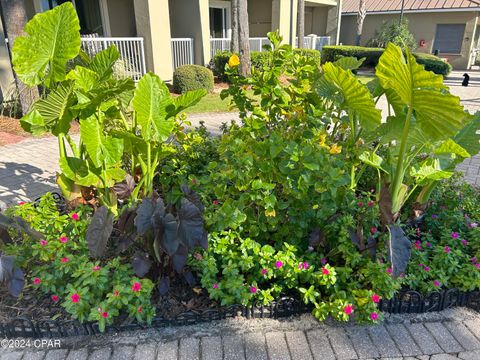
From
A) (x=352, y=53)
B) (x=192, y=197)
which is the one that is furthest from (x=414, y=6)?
(x=192, y=197)

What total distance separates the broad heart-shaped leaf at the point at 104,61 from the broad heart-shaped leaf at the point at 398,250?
238 cm

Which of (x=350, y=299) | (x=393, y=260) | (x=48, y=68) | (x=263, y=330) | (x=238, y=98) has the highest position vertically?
(x=48, y=68)

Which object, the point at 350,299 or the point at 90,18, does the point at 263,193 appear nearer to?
the point at 350,299

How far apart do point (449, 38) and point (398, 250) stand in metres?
24.5

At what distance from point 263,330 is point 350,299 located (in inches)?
22.2

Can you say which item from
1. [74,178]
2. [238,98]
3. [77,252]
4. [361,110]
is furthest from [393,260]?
[74,178]

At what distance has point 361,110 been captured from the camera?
99.7 inches

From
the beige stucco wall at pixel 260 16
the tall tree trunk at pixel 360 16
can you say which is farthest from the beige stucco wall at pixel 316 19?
the beige stucco wall at pixel 260 16

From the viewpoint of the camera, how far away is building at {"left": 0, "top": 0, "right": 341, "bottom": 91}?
417 inches

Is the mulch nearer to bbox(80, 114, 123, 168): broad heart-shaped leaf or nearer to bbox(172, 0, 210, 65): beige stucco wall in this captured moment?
bbox(80, 114, 123, 168): broad heart-shaped leaf

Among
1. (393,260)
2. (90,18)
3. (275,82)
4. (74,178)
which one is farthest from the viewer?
(90,18)

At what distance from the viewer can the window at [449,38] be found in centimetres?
2141

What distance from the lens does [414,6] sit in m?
22.3

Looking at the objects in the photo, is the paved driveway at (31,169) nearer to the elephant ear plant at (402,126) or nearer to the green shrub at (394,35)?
the elephant ear plant at (402,126)
